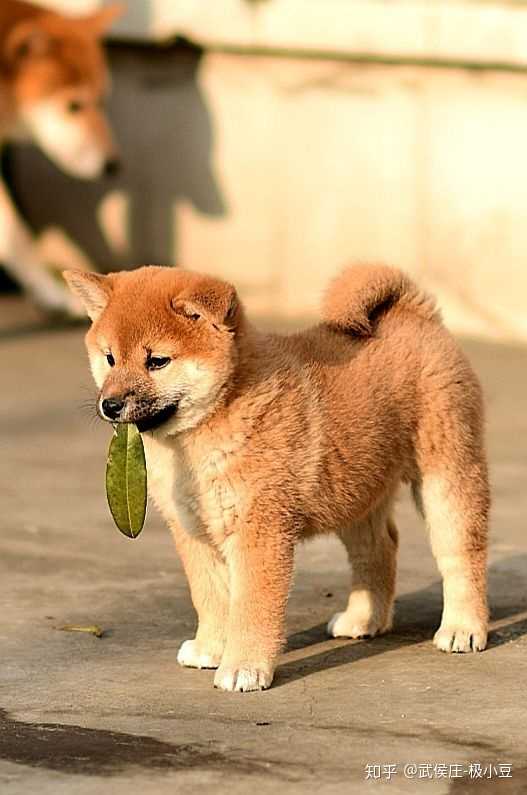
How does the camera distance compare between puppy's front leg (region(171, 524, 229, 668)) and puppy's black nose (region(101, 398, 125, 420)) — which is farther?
puppy's front leg (region(171, 524, 229, 668))

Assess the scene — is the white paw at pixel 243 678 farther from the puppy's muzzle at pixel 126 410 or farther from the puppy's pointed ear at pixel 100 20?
the puppy's pointed ear at pixel 100 20

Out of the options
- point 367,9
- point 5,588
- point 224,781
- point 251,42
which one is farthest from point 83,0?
point 224,781

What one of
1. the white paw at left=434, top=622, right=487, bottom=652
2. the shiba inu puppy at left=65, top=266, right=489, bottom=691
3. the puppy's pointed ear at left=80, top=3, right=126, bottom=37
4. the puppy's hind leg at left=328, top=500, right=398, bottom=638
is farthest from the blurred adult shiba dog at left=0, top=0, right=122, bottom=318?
the white paw at left=434, top=622, right=487, bottom=652

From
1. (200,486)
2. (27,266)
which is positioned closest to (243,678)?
(200,486)

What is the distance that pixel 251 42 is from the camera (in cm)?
950

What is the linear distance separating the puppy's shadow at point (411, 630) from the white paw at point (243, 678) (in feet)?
0.29

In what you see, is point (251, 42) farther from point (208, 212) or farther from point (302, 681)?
point (302, 681)

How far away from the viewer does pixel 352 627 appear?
16.0ft

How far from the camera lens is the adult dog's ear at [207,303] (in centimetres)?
432

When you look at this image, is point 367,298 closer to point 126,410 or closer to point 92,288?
point 92,288

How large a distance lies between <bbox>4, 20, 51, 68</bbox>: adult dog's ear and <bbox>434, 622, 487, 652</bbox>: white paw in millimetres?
5477

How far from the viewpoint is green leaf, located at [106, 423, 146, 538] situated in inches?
174

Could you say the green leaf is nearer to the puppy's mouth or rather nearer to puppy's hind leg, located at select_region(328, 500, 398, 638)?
the puppy's mouth

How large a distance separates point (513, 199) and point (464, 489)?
4.24 m
